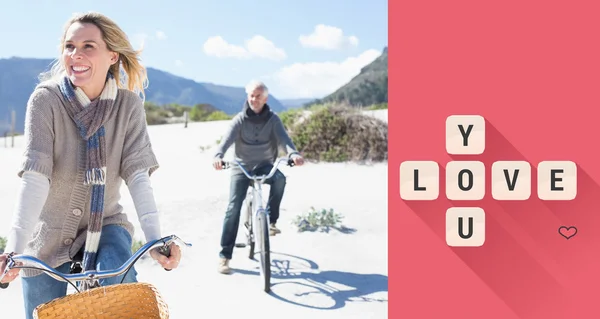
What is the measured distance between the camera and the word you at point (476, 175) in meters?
2.31

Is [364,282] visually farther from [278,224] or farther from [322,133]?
[322,133]

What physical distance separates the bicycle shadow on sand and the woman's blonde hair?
277 centimetres

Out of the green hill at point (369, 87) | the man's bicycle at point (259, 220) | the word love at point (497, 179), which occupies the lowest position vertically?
the man's bicycle at point (259, 220)

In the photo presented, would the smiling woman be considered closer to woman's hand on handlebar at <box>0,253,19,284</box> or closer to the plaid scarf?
the plaid scarf

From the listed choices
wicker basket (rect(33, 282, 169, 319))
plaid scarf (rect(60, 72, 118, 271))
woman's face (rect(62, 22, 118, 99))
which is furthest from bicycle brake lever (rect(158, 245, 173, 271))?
woman's face (rect(62, 22, 118, 99))

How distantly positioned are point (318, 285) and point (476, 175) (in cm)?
347

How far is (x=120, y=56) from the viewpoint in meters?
2.75

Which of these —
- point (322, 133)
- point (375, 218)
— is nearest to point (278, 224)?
point (375, 218)

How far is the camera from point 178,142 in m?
18.3

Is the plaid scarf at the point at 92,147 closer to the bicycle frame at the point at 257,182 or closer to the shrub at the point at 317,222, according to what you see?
the bicycle frame at the point at 257,182

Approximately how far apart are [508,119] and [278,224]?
5.75 m

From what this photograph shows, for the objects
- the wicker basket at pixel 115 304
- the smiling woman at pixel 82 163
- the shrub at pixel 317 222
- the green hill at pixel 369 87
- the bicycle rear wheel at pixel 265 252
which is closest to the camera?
the wicker basket at pixel 115 304

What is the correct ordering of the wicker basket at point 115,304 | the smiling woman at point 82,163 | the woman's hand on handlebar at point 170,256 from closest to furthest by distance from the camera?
the wicker basket at point 115,304
the woman's hand on handlebar at point 170,256
the smiling woman at point 82,163

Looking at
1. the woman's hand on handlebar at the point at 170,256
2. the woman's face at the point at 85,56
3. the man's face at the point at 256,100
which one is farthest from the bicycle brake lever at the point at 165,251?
the man's face at the point at 256,100
